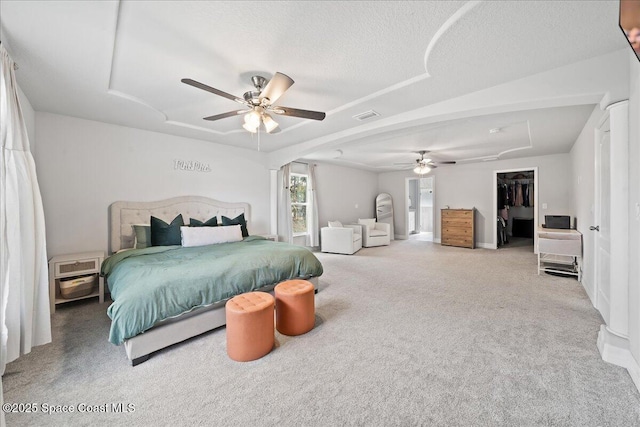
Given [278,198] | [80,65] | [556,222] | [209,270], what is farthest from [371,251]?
[80,65]

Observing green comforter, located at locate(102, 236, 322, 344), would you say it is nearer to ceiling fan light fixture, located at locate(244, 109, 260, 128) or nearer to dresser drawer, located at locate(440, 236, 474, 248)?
ceiling fan light fixture, located at locate(244, 109, 260, 128)

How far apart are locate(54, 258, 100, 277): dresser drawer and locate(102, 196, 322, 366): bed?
208 mm

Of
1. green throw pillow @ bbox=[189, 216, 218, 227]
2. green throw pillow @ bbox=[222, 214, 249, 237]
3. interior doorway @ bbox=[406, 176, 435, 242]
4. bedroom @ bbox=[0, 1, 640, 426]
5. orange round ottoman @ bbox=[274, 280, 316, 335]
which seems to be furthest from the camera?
interior doorway @ bbox=[406, 176, 435, 242]

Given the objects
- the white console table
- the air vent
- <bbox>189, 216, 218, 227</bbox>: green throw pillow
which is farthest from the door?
<bbox>189, 216, 218, 227</bbox>: green throw pillow

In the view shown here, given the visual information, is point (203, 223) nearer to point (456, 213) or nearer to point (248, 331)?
point (248, 331)

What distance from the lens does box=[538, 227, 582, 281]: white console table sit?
3.84 metres

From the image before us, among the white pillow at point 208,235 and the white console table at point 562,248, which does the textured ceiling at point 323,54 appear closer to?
the white pillow at point 208,235

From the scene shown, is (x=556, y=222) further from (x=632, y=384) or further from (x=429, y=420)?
(x=429, y=420)

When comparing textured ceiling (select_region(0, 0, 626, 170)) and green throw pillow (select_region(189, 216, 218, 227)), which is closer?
textured ceiling (select_region(0, 0, 626, 170))

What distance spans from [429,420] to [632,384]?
1.52 m

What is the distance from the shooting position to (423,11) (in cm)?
157

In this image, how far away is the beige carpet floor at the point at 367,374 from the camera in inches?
59.3

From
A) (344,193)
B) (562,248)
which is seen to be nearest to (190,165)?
(344,193)

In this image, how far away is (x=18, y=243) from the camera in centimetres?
187
